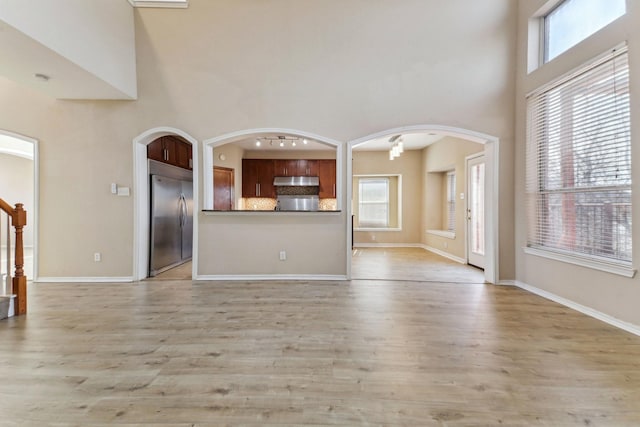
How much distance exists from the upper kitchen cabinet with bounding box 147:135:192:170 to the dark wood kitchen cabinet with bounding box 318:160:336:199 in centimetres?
319

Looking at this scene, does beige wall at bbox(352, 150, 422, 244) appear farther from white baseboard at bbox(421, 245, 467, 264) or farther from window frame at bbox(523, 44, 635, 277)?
window frame at bbox(523, 44, 635, 277)

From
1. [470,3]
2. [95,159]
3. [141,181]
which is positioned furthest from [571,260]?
[95,159]

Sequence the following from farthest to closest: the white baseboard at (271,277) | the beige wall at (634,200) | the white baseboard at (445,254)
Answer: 1. the white baseboard at (445,254)
2. the white baseboard at (271,277)
3. the beige wall at (634,200)

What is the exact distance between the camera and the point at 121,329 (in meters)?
2.71

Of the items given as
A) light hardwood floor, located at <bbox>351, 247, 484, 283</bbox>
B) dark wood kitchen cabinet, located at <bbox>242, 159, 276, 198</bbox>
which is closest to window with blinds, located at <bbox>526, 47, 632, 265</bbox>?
light hardwood floor, located at <bbox>351, 247, 484, 283</bbox>

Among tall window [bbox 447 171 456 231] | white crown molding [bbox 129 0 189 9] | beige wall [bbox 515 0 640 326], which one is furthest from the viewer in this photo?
tall window [bbox 447 171 456 231]

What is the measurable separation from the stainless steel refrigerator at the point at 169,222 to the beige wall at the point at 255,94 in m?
0.38

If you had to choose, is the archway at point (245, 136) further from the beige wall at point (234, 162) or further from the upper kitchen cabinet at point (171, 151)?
the beige wall at point (234, 162)

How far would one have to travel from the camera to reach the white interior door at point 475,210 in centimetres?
568

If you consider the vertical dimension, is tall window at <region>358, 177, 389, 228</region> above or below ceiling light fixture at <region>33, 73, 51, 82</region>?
below

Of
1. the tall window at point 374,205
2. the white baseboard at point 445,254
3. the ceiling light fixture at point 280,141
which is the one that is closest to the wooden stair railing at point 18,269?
the ceiling light fixture at point 280,141

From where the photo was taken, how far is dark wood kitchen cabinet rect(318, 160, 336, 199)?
25.9 ft

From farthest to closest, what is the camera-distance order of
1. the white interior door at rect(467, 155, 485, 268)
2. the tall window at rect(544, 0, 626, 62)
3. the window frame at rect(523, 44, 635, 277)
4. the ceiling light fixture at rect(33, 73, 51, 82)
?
the white interior door at rect(467, 155, 485, 268) → the ceiling light fixture at rect(33, 73, 51, 82) → the tall window at rect(544, 0, 626, 62) → the window frame at rect(523, 44, 635, 277)

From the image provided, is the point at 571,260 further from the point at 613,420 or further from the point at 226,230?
the point at 226,230
